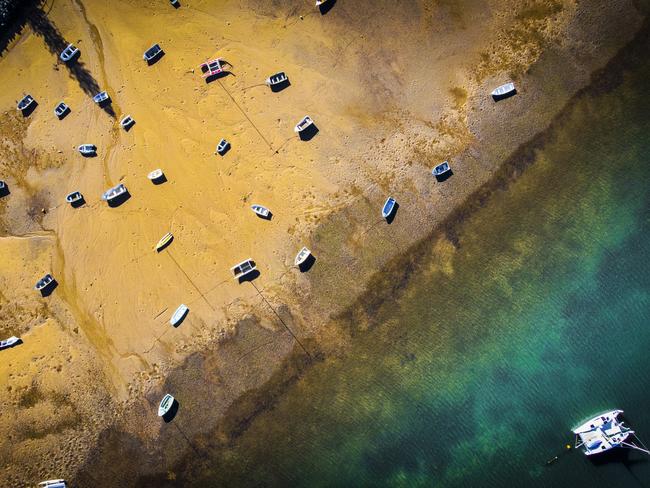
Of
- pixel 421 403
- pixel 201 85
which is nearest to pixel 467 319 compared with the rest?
pixel 421 403

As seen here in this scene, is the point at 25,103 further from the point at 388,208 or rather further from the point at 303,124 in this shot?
the point at 388,208

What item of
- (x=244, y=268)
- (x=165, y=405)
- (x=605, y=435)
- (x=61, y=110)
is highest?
(x=61, y=110)

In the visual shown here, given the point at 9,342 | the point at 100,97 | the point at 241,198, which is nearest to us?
the point at 9,342

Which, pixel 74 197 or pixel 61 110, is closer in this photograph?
pixel 74 197

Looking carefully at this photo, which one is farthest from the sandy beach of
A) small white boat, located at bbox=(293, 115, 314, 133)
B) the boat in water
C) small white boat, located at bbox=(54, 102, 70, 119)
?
the boat in water

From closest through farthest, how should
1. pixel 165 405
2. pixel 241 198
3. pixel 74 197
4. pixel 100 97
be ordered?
pixel 165 405 → pixel 241 198 → pixel 74 197 → pixel 100 97

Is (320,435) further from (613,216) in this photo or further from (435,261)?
(613,216)

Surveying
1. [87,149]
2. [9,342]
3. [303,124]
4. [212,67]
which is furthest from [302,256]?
[9,342]

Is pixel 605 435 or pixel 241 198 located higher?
pixel 241 198

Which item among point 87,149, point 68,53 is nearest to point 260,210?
point 87,149
